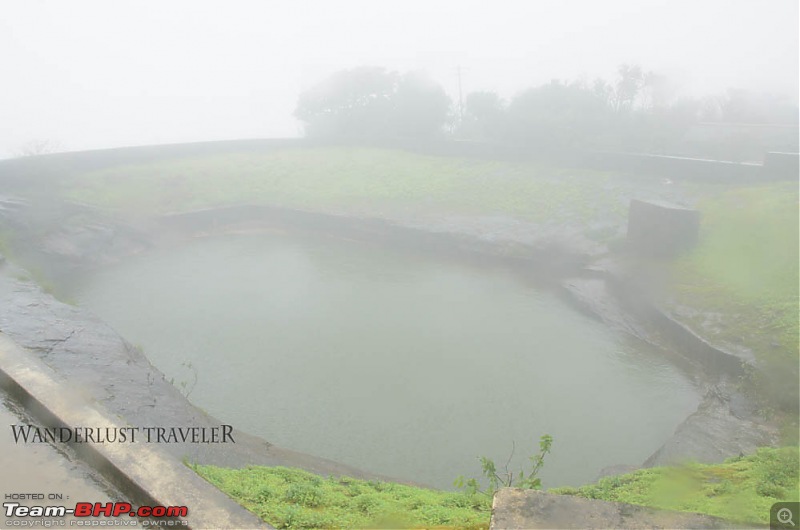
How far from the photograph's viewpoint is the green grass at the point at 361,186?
19531 mm

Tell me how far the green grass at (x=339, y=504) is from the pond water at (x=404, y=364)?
102 inches

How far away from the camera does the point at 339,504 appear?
449 centimetres

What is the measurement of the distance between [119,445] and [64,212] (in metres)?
17.3

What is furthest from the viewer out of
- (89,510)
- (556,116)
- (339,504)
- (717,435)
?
(556,116)

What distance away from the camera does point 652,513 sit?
3.20 m

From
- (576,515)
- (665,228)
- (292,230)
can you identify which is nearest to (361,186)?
(292,230)

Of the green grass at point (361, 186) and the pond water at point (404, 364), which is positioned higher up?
the green grass at point (361, 186)

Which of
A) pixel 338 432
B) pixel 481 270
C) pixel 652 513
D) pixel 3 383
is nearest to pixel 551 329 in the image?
pixel 481 270

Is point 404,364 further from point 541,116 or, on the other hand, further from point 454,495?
point 541,116

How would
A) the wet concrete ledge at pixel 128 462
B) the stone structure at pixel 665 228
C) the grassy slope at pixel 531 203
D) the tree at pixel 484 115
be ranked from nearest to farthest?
the wet concrete ledge at pixel 128 462 < the grassy slope at pixel 531 203 < the stone structure at pixel 665 228 < the tree at pixel 484 115

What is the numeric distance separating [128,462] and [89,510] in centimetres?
37

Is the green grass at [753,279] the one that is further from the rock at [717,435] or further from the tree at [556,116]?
the tree at [556,116]

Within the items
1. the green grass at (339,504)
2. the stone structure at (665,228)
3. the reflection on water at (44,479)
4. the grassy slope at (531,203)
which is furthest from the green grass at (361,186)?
the reflection on water at (44,479)

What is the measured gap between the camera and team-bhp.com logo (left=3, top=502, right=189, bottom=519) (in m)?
3.51
